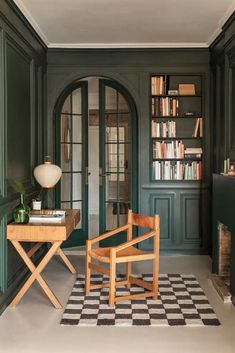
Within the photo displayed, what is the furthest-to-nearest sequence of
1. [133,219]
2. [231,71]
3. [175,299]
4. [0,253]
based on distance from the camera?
[231,71] < [133,219] < [175,299] < [0,253]

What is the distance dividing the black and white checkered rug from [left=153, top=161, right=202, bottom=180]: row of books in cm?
191

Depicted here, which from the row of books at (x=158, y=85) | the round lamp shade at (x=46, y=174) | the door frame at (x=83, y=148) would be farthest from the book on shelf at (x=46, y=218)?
the row of books at (x=158, y=85)

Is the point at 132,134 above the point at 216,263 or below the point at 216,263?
above

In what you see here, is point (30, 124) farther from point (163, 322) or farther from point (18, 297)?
point (163, 322)

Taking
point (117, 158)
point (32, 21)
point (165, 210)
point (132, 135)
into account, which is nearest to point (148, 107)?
point (132, 135)

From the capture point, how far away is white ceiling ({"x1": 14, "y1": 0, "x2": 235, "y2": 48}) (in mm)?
4695

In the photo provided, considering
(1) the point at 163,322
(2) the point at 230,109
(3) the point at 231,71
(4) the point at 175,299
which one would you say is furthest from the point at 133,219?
(3) the point at 231,71

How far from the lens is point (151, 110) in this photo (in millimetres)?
6504

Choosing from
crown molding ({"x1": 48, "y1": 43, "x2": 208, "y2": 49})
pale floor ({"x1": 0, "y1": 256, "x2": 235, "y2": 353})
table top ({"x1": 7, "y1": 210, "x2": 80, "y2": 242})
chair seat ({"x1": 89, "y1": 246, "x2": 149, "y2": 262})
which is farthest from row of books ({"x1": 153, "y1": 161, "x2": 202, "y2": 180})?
table top ({"x1": 7, "y1": 210, "x2": 80, "y2": 242})

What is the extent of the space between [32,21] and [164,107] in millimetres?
2240

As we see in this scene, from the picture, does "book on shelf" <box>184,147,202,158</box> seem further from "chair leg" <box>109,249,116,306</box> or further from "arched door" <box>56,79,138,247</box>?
"chair leg" <box>109,249,116,306</box>

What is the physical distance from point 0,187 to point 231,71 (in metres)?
2.94

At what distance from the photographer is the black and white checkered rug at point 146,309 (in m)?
3.93

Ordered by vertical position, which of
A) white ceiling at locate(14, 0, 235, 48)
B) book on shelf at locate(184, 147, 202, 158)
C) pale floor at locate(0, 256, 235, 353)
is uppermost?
white ceiling at locate(14, 0, 235, 48)
